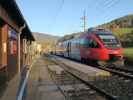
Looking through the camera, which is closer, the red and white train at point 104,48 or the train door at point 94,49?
the red and white train at point 104,48

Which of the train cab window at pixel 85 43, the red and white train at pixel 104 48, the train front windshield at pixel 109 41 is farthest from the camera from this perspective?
the train cab window at pixel 85 43

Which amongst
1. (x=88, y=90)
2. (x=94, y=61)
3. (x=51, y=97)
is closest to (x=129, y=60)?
(x=94, y=61)

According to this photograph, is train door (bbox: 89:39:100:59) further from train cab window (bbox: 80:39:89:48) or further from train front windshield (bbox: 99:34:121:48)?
train cab window (bbox: 80:39:89:48)

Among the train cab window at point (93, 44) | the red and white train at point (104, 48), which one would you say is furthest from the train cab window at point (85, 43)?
the train cab window at point (93, 44)

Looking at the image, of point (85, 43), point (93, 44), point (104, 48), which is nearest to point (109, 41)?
point (104, 48)

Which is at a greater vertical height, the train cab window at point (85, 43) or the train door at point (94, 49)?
the train cab window at point (85, 43)

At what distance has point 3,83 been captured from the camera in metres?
13.5

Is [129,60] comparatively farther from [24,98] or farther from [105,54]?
[24,98]

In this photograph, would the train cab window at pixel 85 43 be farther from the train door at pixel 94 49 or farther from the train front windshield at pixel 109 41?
the train front windshield at pixel 109 41

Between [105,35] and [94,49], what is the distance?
153 centimetres

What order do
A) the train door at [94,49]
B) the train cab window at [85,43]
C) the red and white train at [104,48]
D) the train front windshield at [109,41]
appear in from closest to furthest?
the red and white train at [104,48], the train front windshield at [109,41], the train door at [94,49], the train cab window at [85,43]

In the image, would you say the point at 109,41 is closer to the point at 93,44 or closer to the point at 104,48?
the point at 104,48

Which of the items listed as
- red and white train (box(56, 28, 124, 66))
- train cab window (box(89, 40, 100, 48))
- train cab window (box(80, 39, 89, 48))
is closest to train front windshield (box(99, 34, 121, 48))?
red and white train (box(56, 28, 124, 66))

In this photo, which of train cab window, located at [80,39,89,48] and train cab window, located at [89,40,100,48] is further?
train cab window, located at [80,39,89,48]
